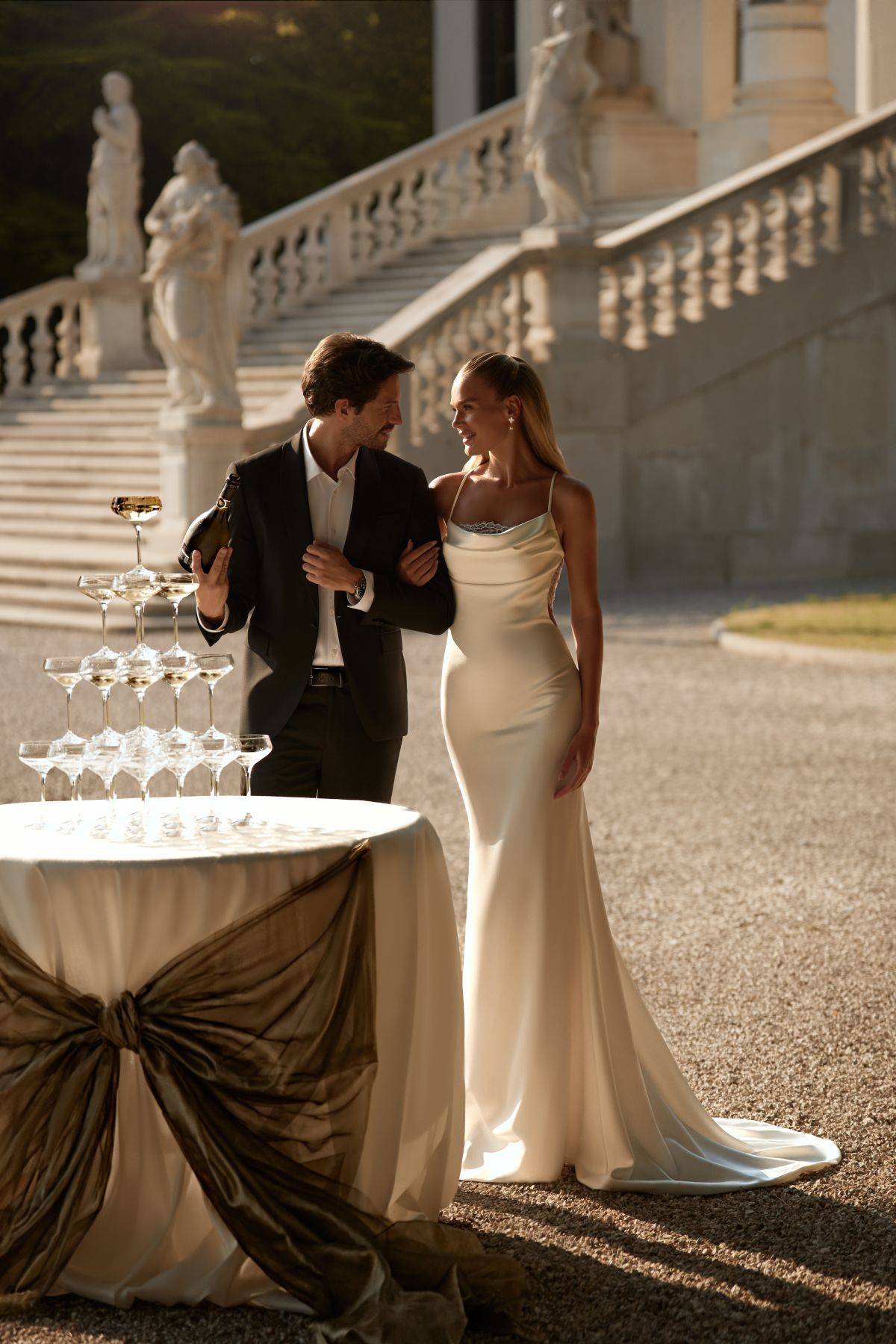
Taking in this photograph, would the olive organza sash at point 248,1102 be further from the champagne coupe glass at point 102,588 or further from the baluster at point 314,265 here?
the baluster at point 314,265

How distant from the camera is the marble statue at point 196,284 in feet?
51.7

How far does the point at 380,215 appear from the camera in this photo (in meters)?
22.9

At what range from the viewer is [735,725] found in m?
10.6

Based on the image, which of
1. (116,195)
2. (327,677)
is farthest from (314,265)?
(327,677)

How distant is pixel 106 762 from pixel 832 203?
15.0 meters

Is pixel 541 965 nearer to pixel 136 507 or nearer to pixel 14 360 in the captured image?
pixel 136 507

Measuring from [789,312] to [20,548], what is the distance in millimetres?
7111

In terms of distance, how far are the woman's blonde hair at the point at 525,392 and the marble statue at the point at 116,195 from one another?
701 inches

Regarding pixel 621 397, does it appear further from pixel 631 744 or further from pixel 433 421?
pixel 631 744

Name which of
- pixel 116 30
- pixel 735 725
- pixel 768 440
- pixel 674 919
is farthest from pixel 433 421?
pixel 116 30

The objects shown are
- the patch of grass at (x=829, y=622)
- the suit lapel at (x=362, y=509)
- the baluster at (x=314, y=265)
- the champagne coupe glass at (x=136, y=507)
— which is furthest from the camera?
the baluster at (x=314, y=265)

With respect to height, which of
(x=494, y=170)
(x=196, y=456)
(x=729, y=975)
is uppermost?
(x=494, y=170)

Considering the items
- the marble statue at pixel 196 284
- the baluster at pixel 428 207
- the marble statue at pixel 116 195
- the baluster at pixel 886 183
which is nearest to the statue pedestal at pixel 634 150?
the baluster at pixel 428 207

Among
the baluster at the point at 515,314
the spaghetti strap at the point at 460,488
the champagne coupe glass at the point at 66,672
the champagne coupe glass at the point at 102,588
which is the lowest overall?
the champagne coupe glass at the point at 66,672
